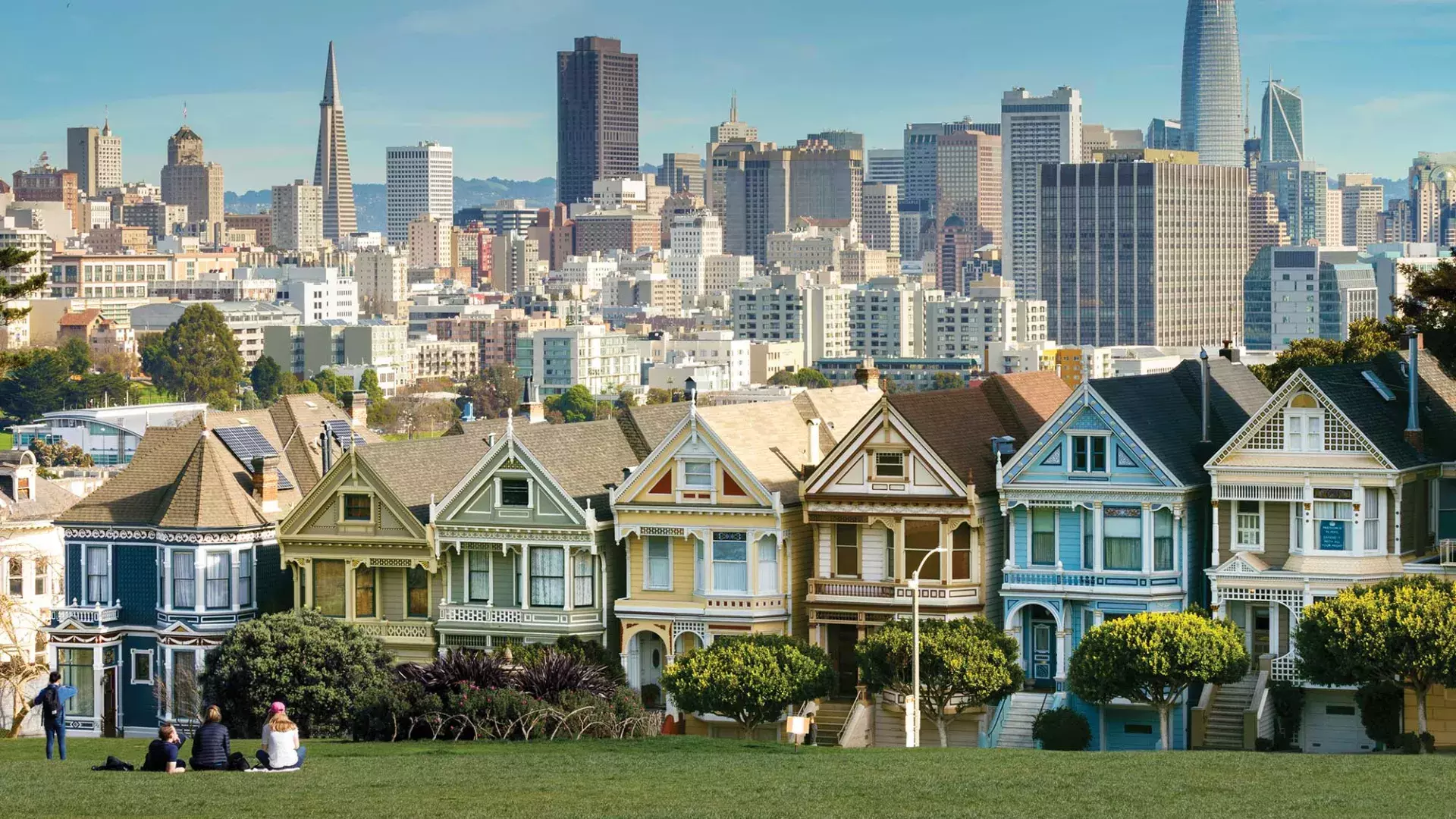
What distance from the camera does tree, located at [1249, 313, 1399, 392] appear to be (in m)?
80.6

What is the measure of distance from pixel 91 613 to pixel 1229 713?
986 inches

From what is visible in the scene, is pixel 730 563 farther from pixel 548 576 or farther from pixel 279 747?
pixel 279 747

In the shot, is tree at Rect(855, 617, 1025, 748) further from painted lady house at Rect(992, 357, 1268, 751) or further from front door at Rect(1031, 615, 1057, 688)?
front door at Rect(1031, 615, 1057, 688)

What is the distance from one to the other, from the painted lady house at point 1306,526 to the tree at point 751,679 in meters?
7.51

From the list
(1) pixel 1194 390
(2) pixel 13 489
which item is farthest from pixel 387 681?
Answer: (2) pixel 13 489

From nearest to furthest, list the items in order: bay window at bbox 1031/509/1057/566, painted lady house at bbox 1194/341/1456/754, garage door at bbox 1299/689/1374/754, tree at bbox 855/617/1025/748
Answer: garage door at bbox 1299/689/1374/754 → painted lady house at bbox 1194/341/1456/754 → tree at bbox 855/617/1025/748 → bay window at bbox 1031/509/1057/566

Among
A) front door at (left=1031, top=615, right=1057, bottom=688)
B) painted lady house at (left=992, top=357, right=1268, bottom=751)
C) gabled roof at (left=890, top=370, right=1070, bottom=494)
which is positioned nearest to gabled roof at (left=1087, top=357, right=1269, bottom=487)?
painted lady house at (left=992, top=357, right=1268, bottom=751)

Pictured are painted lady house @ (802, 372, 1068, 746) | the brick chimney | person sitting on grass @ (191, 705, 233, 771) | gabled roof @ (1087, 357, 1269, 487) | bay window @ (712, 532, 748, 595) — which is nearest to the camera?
person sitting on grass @ (191, 705, 233, 771)

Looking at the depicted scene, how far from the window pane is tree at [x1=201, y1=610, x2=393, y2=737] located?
1980mm

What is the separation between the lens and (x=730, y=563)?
58281mm

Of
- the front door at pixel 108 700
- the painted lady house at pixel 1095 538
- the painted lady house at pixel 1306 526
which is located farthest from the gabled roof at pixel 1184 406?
the front door at pixel 108 700

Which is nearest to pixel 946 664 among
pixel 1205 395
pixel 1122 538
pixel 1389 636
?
pixel 1122 538

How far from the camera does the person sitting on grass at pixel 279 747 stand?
142 feet

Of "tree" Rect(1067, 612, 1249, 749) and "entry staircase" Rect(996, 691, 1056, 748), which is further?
"entry staircase" Rect(996, 691, 1056, 748)
